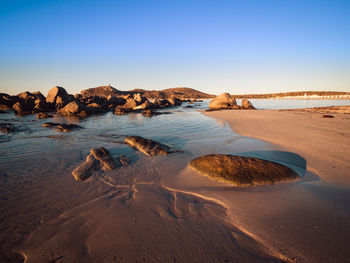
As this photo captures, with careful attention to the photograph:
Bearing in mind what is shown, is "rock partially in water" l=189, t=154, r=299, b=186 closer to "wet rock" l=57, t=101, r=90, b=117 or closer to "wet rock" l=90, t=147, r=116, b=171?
"wet rock" l=90, t=147, r=116, b=171

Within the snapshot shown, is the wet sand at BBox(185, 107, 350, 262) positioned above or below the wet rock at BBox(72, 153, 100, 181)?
below

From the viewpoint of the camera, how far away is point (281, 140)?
629 cm

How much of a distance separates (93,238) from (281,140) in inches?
268

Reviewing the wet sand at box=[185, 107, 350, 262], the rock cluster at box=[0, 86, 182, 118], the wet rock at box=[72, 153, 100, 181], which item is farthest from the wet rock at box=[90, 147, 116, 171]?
the rock cluster at box=[0, 86, 182, 118]

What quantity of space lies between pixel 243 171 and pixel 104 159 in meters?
3.48

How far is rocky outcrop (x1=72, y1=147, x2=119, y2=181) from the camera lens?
3643 mm

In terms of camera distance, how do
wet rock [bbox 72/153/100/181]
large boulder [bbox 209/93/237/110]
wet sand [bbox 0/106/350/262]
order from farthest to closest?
1. large boulder [bbox 209/93/237/110]
2. wet rock [bbox 72/153/100/181]
3. wet sand [bbox 0/106/350/262]

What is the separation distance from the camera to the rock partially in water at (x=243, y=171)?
3145 mm

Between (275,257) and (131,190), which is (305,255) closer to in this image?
(275,257)

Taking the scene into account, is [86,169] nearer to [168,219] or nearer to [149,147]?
[149,147]

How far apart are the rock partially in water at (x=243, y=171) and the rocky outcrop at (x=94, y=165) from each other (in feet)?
7.30

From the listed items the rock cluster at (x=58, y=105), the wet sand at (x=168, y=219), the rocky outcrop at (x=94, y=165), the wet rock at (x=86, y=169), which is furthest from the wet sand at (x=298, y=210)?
the rock cluster at (x=58, y=105)

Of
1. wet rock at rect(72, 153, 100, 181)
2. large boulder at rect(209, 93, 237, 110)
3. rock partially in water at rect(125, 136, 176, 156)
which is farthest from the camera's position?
large boulder at rect(209, 93, 237, 110)

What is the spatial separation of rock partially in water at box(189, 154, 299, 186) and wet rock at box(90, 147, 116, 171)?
7.02ft
